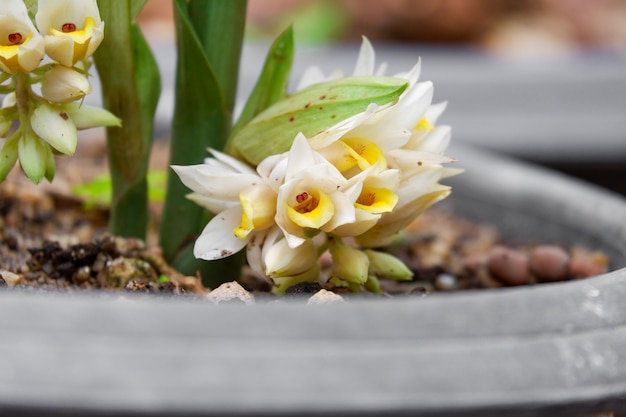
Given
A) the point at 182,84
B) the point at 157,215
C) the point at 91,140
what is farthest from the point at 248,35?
the point at 182,84

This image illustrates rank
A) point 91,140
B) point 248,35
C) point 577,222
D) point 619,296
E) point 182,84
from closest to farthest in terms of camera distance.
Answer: point 619,296 < point 182,84 < point 577,222 < point 91,140 < point 248,35

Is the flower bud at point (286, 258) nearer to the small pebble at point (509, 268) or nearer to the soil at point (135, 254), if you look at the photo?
the soil at point (135, 254)

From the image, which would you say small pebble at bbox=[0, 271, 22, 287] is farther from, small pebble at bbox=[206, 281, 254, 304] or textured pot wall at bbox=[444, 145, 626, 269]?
textured pot wall at bbox=[444, 145, 626, 269]

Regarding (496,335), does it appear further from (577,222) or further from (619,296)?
(577,222)

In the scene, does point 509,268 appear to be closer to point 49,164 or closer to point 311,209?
point 311,209

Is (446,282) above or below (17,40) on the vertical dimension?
below

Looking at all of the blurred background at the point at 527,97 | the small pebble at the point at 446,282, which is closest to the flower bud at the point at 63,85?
the small pebble at the point at 446,282

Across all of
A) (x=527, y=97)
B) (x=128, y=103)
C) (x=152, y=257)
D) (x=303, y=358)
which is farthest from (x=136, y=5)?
(x=527, y=97)
